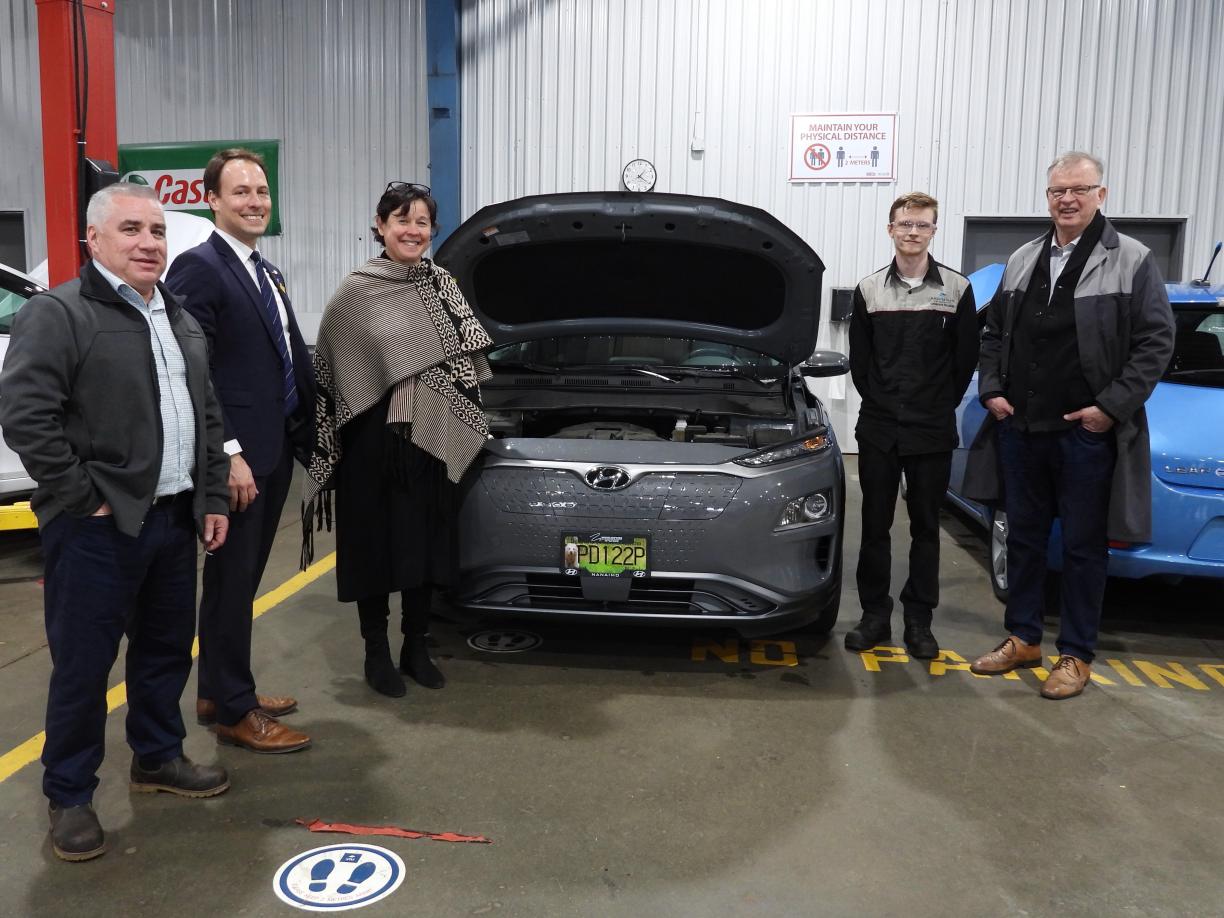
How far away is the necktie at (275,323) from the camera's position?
2672 millimetres

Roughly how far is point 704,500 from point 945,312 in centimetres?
119

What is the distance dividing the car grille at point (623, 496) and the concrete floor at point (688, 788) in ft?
2.10

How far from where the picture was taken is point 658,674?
11.2 ft

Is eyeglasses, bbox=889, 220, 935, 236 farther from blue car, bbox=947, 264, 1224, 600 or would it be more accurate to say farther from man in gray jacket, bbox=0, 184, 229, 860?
man in gray jacket, bbox=0, 184, 229, 860

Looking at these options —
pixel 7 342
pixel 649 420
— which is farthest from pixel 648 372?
pixel 7 342

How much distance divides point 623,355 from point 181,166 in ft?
24.0

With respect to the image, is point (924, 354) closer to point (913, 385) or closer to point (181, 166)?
point (913, 385)

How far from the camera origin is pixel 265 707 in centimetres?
305

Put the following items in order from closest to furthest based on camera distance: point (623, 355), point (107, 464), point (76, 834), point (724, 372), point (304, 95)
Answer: point (107, 464)
point (76, 834)
point (724, 372)
point (623, 355)
point (304, 95)

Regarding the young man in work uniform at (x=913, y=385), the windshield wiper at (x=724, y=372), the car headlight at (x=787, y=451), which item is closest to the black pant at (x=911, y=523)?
the young man in work uniform at (x=913, y=385)

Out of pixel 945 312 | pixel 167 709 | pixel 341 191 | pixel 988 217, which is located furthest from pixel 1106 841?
pixel 341 191

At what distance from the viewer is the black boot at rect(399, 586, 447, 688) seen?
10.6ft

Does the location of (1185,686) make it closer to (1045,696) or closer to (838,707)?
(1045,696)

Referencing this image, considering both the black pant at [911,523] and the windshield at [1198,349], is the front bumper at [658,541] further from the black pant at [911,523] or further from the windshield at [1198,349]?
the windshield at [1198,349]
